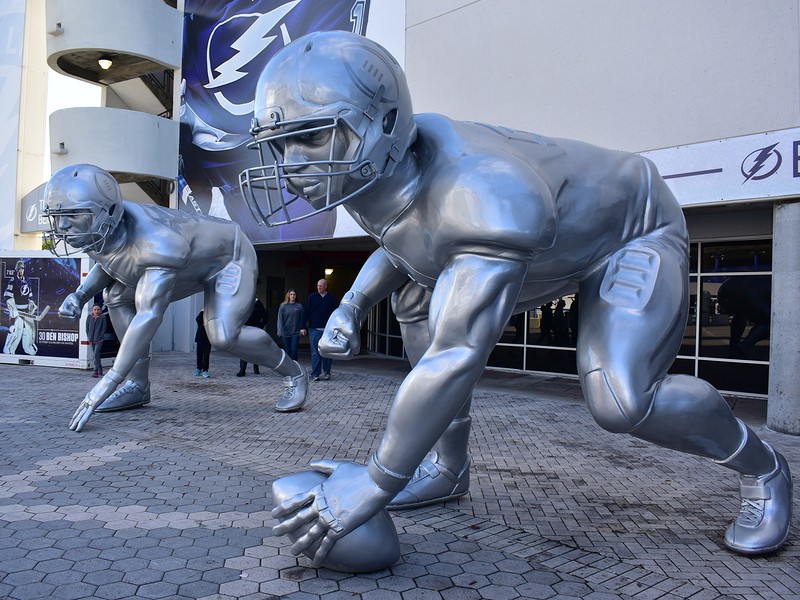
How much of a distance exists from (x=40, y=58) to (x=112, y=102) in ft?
13.6

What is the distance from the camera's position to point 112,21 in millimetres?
13461

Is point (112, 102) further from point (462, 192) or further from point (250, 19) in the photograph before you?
point (462, 192)

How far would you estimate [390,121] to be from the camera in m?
2.15

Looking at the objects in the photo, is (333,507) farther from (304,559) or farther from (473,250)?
(473,250)

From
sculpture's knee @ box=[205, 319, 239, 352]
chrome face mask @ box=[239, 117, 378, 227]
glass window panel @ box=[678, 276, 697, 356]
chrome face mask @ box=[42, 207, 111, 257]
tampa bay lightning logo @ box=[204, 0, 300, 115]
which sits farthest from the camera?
tampa bay lightning logo @ box=[204, 0, 300, 115]

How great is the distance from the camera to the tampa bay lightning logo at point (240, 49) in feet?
40.5

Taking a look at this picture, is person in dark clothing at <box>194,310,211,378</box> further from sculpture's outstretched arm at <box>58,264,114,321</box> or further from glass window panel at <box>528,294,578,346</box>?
glass window panel at <box>528,294,578,346</box>

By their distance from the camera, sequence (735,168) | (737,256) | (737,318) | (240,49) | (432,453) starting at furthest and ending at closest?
(240,49) < (737,318) < (737,256) < (735,168) < (432,453)

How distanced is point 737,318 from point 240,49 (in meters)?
10.6

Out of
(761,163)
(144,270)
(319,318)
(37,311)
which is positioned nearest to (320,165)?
(144,270)

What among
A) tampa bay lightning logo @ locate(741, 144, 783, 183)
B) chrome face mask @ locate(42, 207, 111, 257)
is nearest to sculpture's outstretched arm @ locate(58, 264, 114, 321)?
chrome face mask @ locate(42, 207, 111, 257)

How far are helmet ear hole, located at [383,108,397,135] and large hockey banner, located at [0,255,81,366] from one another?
10204 mm

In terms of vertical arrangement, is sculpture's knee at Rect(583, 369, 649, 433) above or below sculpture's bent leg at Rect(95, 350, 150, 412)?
above

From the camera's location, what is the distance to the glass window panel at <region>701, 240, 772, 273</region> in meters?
9.01
